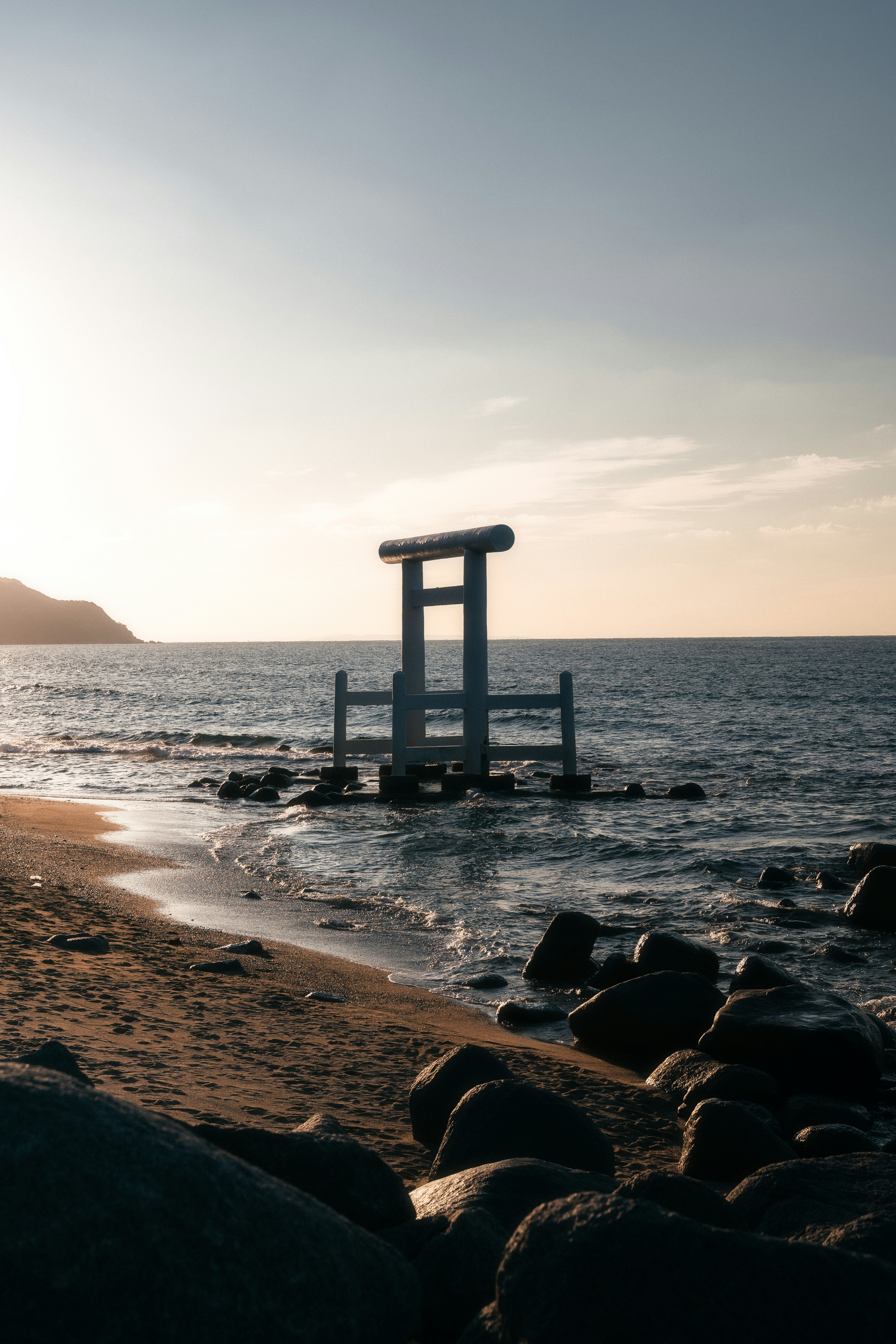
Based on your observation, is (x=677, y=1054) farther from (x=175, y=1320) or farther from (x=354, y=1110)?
(x=175, y=1320)

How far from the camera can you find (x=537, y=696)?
700 inches

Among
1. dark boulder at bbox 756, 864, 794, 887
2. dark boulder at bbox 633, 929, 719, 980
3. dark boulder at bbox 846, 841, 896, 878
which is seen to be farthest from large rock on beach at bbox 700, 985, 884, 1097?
dark boulder at bbox 756, 864, 794, 887

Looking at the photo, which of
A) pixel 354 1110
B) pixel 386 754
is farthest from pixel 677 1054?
pixel 386 754

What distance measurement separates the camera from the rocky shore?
6.58ft

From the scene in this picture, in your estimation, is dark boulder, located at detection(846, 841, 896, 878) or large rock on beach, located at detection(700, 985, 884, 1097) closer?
large rock on beach, located at detection(700, 985, 884, 1097)

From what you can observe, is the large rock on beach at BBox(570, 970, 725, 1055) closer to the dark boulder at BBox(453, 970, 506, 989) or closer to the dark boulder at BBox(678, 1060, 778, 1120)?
the dark boulder at BBox(678, 1060, 778, 1120)

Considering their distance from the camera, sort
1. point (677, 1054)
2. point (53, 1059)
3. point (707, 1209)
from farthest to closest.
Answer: point (677, 1054) → point (53, 1059) → point (707, 1209)

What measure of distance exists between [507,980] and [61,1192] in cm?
567

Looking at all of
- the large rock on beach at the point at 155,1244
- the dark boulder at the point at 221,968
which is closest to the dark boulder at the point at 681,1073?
the dark boulder at the point at 221,968

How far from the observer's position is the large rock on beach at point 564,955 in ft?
24.2

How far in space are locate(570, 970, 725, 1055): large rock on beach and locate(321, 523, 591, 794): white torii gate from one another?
10.1 meters

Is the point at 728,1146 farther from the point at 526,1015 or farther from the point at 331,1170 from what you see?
the point at 526,1015

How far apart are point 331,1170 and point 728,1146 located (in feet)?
6.32

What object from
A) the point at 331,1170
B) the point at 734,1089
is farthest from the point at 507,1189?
the point at 734,1089
